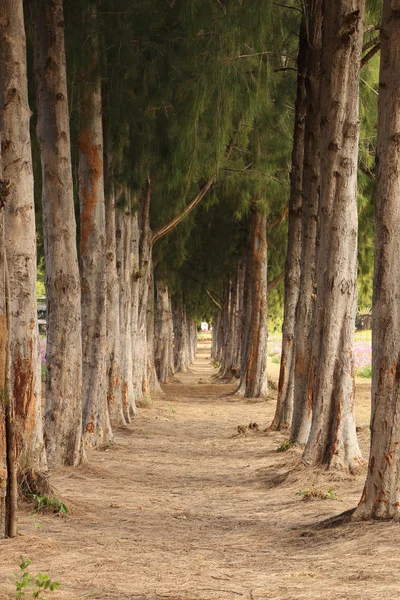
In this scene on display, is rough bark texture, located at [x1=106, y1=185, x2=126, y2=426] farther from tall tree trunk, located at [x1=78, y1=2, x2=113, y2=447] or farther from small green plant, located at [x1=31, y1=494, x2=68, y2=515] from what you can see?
small green plant, located at [x1=31, y1=494, x2=68, y2=515]

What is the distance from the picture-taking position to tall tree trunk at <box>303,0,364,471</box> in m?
9.62

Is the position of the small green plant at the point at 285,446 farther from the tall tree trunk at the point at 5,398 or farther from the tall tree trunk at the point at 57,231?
the tall tree trunk at the point at 5,398

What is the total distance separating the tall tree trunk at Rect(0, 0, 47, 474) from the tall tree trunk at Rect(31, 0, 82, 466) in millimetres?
1868

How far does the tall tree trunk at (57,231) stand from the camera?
380 inches

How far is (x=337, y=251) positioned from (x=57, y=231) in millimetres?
3052

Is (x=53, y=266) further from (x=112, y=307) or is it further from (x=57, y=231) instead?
(x=112, y=307)

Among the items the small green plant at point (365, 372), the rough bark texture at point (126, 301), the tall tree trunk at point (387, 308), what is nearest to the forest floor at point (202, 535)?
the tall tree trunk at point (387, 308)

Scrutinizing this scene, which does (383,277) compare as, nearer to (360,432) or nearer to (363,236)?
(360,432)

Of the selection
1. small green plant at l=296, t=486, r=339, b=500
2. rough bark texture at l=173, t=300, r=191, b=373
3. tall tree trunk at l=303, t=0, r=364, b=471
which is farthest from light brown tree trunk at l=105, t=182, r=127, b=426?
rough bark texture at l=173, t=300, r=191, b=373

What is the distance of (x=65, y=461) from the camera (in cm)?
1002

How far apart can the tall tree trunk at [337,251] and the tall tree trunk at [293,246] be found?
2887 millimetres

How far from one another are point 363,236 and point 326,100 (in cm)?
986

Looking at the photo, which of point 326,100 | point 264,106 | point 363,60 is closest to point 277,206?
point 264,106

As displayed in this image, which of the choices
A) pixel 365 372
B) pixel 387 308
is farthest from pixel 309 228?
pixel 365 372
